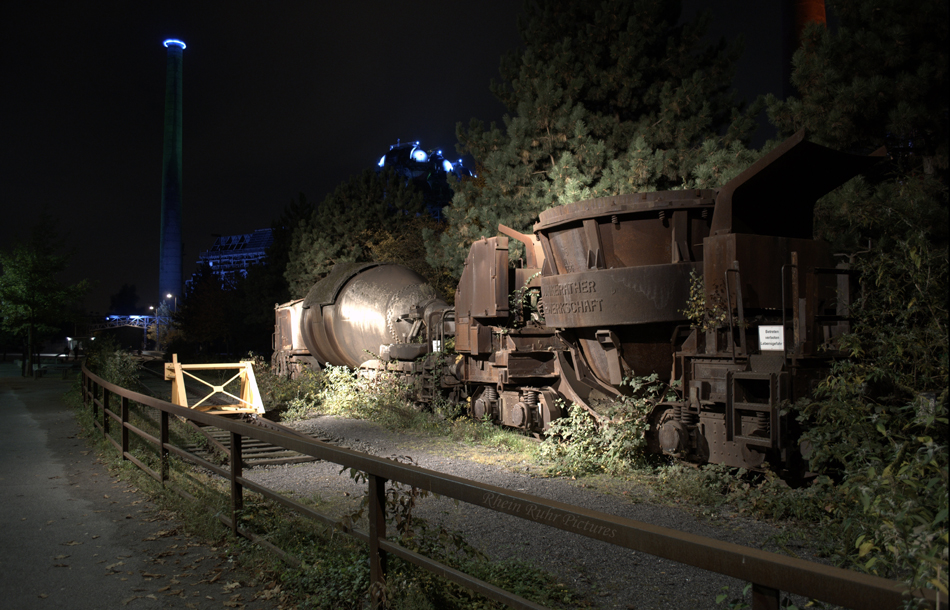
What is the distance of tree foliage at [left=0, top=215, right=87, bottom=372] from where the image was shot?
27.5m

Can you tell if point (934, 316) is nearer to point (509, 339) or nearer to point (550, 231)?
point (550, 231)

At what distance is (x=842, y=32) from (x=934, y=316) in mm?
5921

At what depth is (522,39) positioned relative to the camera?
1847 centimetres

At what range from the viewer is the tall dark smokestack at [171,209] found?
2894 inches

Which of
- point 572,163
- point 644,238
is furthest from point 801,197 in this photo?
point 572,163

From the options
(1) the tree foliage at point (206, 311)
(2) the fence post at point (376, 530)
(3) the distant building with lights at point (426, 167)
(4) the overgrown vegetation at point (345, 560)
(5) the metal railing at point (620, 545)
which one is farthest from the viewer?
(1) the tree foliage at point (206, 311)

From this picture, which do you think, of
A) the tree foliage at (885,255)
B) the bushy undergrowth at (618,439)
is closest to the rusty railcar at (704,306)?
the bushy undergrowth at (618,439)

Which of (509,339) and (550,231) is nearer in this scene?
(550,231)

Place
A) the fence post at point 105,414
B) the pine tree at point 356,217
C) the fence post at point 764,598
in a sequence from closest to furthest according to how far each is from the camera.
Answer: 1. the fence post at point 764,598
2. the fence post at point 105,414
3. the pine tree at point 356,217

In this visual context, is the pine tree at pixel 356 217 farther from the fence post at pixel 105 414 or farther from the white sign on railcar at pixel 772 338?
the white sign on railcar at pixel 772 338

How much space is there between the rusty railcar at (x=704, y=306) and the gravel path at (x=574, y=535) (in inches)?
39.4

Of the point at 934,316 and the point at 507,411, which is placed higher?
the point at 934,316

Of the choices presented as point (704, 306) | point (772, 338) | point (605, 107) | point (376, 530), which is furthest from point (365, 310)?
point (376, 530)

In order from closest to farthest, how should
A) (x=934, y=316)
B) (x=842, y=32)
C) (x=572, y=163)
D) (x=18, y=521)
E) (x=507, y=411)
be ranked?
(x=934, y=316) → (x=18, y=521) → (x=842, y=32) → (x=507, y=411) → (x=572, y=163)
